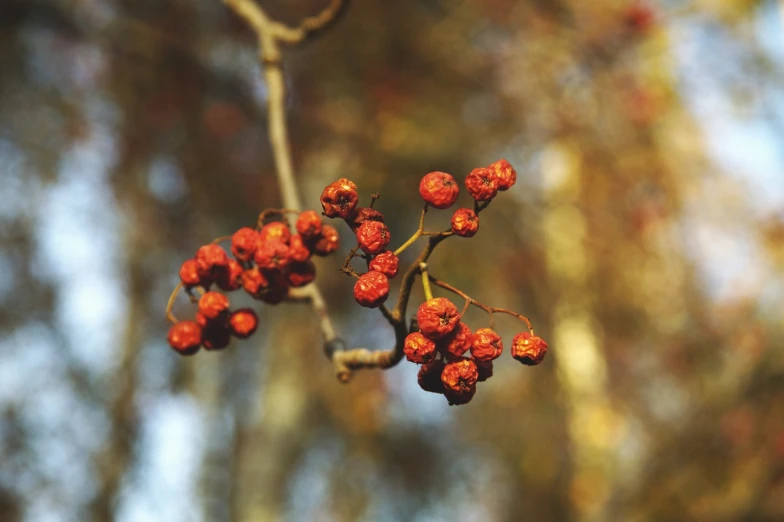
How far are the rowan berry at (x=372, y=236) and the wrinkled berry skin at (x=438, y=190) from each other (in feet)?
0.57

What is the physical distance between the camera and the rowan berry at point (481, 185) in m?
1.23

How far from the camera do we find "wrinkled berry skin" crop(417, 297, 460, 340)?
1.20 m

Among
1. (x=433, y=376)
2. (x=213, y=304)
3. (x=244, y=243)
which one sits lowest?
(x=433, y=376)

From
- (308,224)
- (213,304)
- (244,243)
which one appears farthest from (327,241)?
(213,304)

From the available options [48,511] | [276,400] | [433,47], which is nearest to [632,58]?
[433,47]

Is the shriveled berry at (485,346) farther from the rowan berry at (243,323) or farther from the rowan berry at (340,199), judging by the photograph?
the rowan berry at (243,323)

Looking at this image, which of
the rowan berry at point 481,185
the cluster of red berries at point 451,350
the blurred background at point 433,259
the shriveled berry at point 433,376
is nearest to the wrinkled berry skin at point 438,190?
the rowan berry at point 481,185

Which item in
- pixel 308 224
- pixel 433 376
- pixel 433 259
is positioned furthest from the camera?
pixel 433 259

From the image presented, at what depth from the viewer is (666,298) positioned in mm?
8898

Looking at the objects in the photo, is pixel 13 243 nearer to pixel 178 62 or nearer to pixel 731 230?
pixel 178 62

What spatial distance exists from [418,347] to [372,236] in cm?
22

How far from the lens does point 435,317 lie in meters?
1.20

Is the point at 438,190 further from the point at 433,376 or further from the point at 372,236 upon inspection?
the point at 433,376

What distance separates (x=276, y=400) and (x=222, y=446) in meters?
4.24
